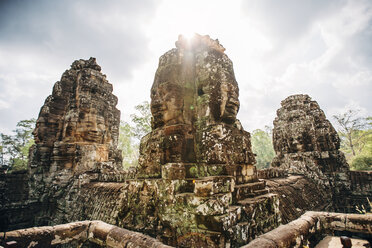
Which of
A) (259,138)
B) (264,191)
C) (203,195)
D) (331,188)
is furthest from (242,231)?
(259,138)

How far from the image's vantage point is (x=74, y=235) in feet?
8.44

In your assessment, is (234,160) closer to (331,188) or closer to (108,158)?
(331,188)

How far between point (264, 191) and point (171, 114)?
72.1 inches

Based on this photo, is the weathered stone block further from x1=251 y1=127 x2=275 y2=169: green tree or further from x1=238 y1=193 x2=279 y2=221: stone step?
x1=251 y1=127 x2=275 y2=169: green tree

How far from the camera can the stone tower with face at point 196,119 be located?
7.61ft

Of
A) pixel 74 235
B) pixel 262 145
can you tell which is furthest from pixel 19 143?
pixel 262 145

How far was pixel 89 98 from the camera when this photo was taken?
6.32 m

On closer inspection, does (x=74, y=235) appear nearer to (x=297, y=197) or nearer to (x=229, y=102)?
(x=229, y=102)

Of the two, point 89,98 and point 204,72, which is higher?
point 89,98

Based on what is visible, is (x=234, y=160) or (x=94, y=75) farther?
(x=94, y=75)

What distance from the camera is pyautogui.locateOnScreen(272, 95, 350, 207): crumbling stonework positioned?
5.51m

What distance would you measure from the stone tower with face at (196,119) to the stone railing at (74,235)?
0.79 metres

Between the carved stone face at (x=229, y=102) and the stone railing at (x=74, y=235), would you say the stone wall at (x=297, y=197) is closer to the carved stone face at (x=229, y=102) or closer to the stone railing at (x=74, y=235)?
the carved stone face at (x=229, y=102)

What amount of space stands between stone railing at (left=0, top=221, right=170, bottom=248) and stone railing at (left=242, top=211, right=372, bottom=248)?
1.44 metres
